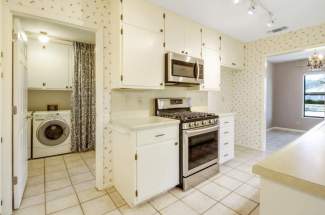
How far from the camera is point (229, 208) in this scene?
6.18 ft

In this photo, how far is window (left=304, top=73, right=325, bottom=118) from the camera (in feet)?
18.4

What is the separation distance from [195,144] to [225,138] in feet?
3.20

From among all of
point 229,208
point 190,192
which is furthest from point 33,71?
point 229,208

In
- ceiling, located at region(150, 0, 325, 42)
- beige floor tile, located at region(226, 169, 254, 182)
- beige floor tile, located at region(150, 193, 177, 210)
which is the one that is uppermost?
ceiling, located at region(150, 0, 325, 42)

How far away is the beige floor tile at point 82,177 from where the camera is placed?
2523 millimetres

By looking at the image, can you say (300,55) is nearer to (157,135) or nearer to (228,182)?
(228,182)

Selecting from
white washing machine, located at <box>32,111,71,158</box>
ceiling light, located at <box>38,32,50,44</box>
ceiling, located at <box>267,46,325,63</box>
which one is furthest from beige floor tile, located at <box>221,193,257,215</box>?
ceiling light, located at <box>38,32,50,44</box>

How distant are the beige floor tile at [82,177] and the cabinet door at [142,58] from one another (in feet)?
5.35

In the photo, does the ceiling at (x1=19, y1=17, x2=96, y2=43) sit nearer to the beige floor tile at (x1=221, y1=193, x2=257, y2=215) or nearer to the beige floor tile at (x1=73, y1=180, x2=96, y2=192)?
the beige floor tile at (x1=73, y1=180, x2=96, y2=192)

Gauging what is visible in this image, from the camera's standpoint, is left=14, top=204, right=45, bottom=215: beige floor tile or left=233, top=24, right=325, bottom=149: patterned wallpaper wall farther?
left=233, top=24, right=325, bottom=149: patterned wallpaper wall

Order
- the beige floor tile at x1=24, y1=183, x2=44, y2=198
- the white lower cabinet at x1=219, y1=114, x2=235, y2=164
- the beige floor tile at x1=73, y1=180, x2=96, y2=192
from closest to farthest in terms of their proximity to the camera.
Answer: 1. the beige floor tile at x1=24, y1=183, x2=44, y2=198
2. the beige floor tile at x1=73, y1=180, x2=96, y2=192
3. the white lower cabinet at x1=219, y1=114, x2=235, y2=164

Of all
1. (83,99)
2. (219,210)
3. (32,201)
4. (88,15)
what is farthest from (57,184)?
(88,15)

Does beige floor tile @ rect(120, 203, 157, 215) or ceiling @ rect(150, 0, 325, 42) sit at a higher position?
ceiling @ rect(150, 0, 325, 42)

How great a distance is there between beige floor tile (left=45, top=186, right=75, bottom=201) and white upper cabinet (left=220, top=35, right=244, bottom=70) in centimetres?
343
